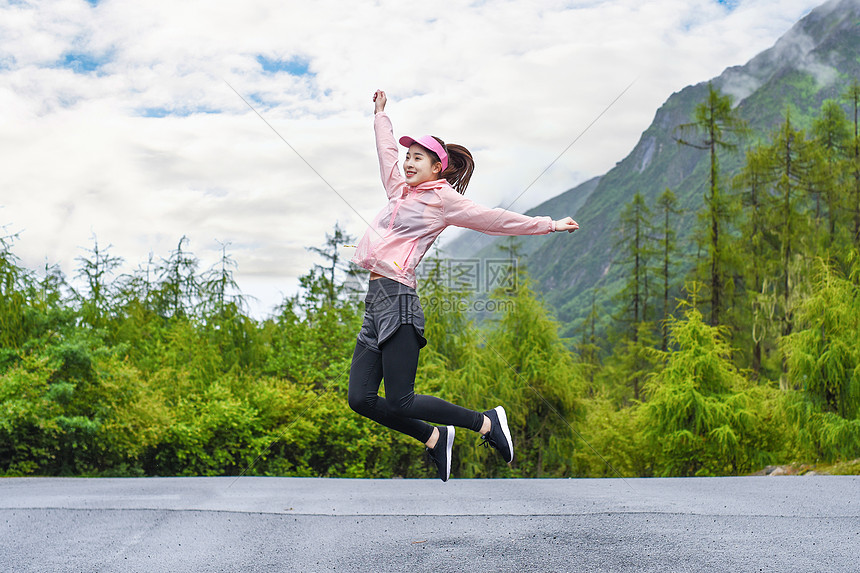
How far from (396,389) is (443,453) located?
58 cm

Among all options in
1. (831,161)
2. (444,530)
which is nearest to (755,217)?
(831,161)

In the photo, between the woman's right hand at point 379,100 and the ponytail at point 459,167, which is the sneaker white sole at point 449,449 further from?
the woman's right hand at point 379,100

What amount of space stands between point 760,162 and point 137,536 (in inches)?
848

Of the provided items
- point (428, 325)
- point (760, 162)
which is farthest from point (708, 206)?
point (428, 325)

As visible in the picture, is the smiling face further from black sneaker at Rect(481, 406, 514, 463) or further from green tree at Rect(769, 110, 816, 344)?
green tree at Rect(769, 110, 816, 344)

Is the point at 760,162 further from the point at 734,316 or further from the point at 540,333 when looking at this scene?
the point at 540,333

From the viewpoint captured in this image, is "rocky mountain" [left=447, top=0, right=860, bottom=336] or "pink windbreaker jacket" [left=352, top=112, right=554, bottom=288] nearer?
"pink windbreaker jacket" [left=352, top=112, right=554, bottom=288]

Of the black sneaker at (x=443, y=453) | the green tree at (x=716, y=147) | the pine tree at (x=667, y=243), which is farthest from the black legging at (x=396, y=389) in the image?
the pine tree at (x=667, y=243)

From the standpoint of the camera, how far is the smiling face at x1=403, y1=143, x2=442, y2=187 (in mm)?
3383

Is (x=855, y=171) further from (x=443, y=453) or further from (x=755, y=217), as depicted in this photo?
(x=443, y=453)

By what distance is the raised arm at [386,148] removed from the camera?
3.55 m

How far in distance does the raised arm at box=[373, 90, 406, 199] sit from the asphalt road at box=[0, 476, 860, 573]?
2.05 m

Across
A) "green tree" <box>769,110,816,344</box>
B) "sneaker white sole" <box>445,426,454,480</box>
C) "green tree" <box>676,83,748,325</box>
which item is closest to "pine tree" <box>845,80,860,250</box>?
"green tree" <box>769,110,816,344</box>

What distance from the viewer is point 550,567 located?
3.60 meters
